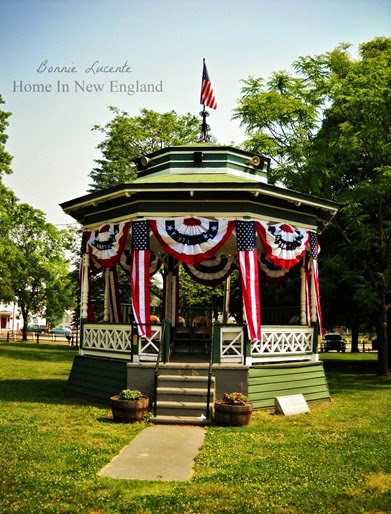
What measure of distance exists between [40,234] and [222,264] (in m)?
30.2

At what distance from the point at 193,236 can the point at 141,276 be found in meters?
1.57

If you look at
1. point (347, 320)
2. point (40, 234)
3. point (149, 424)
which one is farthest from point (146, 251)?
point (40, 234)

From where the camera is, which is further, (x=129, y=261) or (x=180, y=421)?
(x=129, y=261)

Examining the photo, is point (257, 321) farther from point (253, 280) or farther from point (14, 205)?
point (14, 205)

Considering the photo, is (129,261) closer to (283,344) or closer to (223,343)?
(223,343)

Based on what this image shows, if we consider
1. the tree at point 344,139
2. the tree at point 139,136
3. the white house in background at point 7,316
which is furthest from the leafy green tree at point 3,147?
the white house in background at point 7,316

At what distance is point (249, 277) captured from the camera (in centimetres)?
1212

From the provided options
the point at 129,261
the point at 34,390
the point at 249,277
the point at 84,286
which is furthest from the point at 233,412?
the point at 129,261

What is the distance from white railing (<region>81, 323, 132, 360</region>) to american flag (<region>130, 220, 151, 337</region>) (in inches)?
22.8

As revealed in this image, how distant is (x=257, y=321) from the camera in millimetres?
12117

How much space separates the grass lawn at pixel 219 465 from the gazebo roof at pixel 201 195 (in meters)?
4.87

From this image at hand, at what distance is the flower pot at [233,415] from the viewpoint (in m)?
10.0

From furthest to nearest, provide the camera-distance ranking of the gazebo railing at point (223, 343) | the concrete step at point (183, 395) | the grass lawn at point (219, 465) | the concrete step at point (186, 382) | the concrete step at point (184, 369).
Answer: the gazebo railing at point (223, 343) < the concrete step at point (184, 369) < the concrete step at point (186, 382) < the concrete step at point (183, 395) < the grass lawn at point (219, 465)

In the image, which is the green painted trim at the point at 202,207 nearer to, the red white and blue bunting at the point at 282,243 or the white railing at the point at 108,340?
the red white and blue bunting at the point at 282,243
